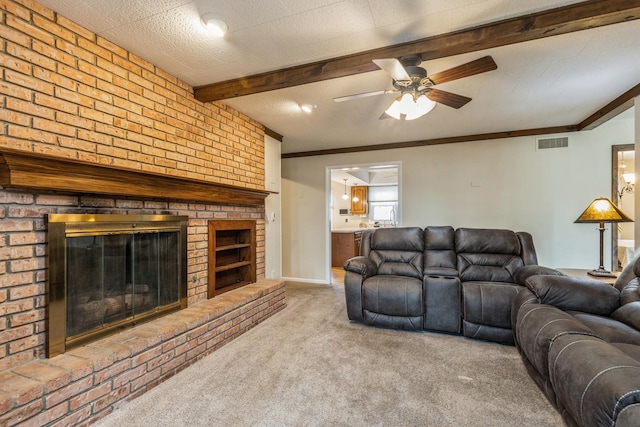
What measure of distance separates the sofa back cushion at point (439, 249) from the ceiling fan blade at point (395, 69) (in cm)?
190

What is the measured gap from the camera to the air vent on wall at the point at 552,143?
4059mm

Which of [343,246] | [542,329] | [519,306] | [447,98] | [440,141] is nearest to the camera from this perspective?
[542,329]

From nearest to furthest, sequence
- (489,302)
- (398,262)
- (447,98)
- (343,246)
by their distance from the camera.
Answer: (447,98), (489,302), (398,262), (343,246)

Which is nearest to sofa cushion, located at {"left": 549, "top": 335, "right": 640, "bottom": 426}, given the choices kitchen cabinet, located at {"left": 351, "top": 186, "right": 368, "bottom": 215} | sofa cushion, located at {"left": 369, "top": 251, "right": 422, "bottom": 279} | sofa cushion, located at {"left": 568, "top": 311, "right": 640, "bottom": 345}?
sofa cushion, located at {"left": 568, "top": 311, "right": 640, "bottom": 345}

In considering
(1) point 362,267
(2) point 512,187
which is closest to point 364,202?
(2) point 512,187

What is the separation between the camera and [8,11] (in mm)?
1589

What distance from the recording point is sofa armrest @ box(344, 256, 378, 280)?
3230 millimetres

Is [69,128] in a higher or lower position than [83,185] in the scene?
higher

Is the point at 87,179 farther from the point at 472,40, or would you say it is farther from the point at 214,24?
the point at 472,40

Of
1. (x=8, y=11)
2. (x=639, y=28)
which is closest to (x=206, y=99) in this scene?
(x=8, y=11)

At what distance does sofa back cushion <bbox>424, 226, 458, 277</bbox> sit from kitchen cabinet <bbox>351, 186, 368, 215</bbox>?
5972 mm

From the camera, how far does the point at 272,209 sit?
4379mm

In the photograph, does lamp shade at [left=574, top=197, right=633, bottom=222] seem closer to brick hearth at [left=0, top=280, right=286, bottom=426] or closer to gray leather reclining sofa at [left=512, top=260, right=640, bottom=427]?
gray leather reclining sofa at [left=512, top=260, right=640, bottom=427]

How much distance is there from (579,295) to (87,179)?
→ 341cm
